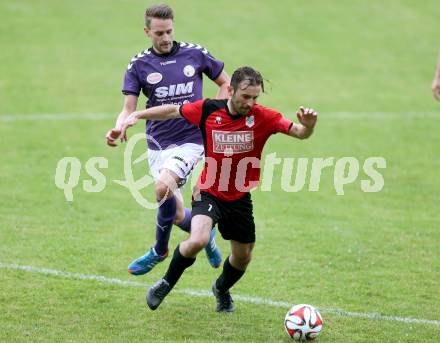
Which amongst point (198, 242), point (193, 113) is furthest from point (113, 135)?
point (198, 242)

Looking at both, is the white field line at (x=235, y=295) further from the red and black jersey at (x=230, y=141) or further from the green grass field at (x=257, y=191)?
the red and black jersey at (x=230, y=141)

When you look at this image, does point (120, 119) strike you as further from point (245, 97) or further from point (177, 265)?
point (177, 265)

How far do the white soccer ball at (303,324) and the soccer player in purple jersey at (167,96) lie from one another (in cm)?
202

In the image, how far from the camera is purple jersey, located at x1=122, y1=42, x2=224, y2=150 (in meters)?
9.13

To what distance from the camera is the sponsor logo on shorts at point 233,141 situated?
26.1 feet

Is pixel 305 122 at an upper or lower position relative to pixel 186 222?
upper

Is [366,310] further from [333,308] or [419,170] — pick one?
[419,170]

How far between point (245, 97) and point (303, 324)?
2.04 metres

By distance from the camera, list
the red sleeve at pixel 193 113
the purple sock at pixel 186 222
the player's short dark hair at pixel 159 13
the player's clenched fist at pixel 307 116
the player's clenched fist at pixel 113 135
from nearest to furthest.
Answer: the player's clenched fist at pixel 307 116 → the player's clenched fist at pixel 113 135 → the red sleeve at pixel 193 113 → the player's short dark hair at pixel 159 13 → the purple sock at pixel 186 222

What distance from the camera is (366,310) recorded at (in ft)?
28.1

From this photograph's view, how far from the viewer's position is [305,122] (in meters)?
7.38

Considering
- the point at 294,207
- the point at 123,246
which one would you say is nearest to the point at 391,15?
the point at 294,207

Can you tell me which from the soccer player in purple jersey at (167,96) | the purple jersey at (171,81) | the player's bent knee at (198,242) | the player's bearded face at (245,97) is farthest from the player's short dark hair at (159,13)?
the player's bent knee at (198,242)

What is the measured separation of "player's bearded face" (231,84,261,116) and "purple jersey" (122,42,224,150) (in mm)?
1471
